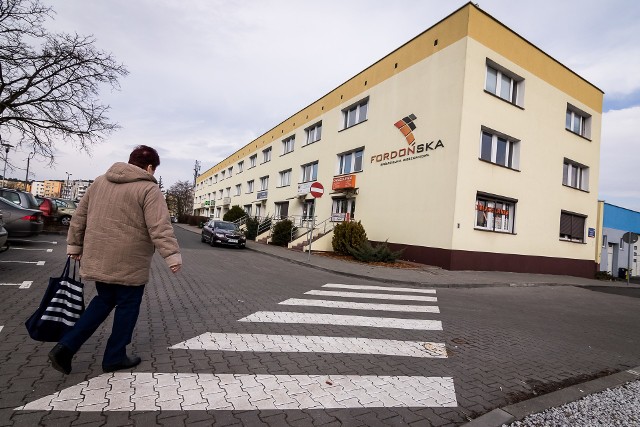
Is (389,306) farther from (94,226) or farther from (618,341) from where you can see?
(94,226)

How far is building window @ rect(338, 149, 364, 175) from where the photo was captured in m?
20.1

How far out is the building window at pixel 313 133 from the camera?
83.1ft

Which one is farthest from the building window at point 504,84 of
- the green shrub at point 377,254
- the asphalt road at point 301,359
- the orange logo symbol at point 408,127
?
the asphalt road at point 301,359

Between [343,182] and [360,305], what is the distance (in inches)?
548

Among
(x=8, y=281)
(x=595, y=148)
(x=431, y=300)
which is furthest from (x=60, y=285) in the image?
(x=595, y=148)

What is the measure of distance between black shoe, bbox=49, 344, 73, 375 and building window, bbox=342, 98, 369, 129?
62.3ft

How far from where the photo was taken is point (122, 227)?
2846 millimetres

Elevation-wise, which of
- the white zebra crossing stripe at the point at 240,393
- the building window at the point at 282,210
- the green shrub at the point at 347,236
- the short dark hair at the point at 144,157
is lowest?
the white zebra crossing stripe at the point at 240,393

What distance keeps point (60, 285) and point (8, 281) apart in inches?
195

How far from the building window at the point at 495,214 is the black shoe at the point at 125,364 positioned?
44.8 ft

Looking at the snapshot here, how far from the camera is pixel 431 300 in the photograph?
7.65m

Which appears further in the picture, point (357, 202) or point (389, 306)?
point (357, 202)

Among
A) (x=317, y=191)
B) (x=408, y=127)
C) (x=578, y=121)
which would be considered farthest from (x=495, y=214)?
(x=578, y=121)

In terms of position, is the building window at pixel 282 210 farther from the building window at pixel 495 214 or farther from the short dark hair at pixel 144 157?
the short dark hair at pixel 144 157
